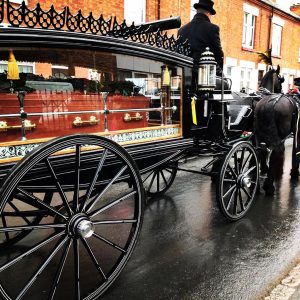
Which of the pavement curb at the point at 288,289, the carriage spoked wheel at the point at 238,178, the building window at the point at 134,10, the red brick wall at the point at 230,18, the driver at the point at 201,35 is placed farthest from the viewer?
the building window at the point at 134,10

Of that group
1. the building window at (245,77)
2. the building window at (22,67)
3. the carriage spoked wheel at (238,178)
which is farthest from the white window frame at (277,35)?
the building window at (22,67)

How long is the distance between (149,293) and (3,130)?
156 cm

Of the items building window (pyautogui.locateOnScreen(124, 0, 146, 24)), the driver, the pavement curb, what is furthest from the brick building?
the pavement curb

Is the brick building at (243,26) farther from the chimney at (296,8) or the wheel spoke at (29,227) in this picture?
the wheel spoke at (29,227)

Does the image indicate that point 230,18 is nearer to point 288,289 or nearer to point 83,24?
point 83,24

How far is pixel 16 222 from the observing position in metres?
3.78

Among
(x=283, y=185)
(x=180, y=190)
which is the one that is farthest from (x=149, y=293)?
(x=283, y=185)

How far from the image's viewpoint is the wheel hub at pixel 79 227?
2213 millimetres

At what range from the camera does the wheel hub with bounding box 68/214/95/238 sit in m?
2.21

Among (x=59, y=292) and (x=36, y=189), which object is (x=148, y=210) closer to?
(x=59, y=292)

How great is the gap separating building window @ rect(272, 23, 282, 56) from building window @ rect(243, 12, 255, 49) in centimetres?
222

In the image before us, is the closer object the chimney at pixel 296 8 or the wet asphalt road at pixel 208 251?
the wet asphalt road at pixel 208 251

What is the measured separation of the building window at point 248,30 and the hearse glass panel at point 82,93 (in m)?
12.9

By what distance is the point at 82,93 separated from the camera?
2.73 m
